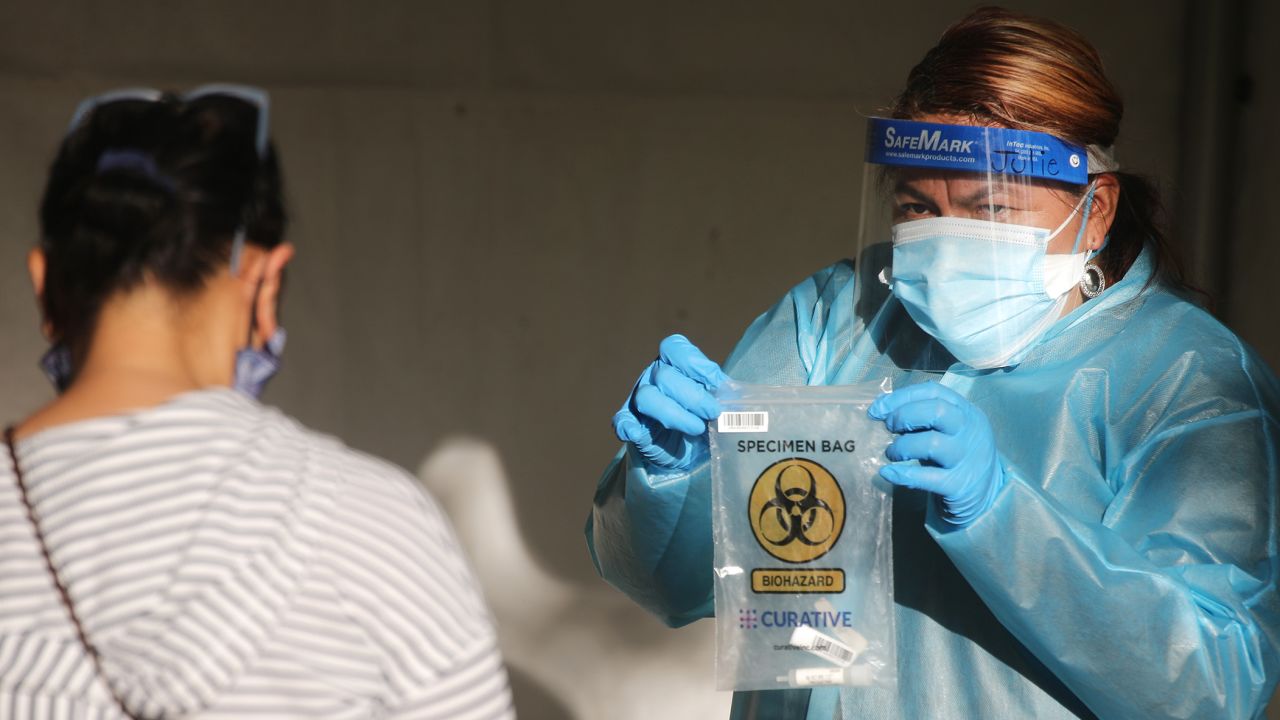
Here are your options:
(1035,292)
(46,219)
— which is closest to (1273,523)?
(1035,292)

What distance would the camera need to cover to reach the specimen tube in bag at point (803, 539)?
1.51m

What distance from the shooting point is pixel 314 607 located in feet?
3.39

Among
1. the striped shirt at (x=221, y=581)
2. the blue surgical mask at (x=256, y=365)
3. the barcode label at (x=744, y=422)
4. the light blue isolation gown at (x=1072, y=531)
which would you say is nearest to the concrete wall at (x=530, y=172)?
the light blue isolation gown at (x=1072, y=531)

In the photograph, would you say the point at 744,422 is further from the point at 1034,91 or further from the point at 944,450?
the point at 1034,91

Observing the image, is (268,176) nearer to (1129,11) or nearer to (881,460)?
(881,460)

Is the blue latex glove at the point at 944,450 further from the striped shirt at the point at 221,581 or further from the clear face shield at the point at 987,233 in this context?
the striped shirt at the point at 221,581

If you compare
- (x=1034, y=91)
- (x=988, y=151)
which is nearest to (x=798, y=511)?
(x=988, y=151)

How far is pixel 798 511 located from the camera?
1.52m

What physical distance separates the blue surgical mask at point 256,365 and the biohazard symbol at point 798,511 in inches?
25.2

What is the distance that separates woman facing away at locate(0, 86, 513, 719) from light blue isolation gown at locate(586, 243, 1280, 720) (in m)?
0.66

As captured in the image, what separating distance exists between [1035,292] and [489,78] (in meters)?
2.16

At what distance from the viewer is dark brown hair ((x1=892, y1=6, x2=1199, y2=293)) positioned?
5.39 ft

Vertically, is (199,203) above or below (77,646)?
above

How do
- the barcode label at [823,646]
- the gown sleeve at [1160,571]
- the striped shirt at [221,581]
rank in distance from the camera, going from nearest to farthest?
the striped shirt at [221,581]
the gown sleeve at [1160,571]
the barcode label at [823,646]
